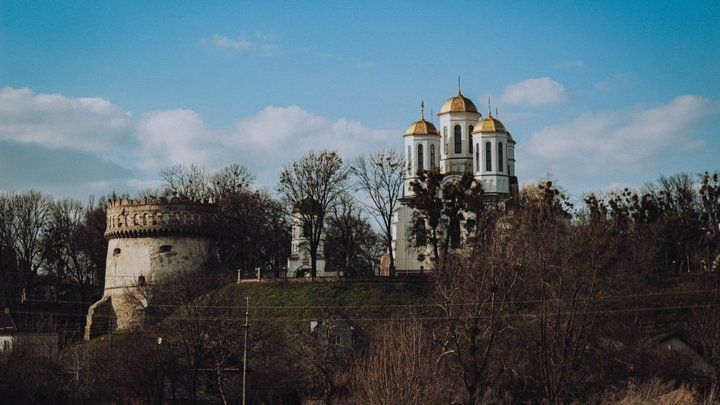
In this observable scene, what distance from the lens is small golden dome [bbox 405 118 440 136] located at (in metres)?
79.9

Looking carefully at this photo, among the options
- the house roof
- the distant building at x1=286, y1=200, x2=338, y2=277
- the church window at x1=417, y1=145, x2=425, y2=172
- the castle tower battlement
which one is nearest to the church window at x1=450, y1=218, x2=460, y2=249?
the distant building at x1=286, y1=200, x2=338, y2=277

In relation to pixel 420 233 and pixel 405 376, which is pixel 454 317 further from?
pixel 420 233

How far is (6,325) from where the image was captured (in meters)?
65.6

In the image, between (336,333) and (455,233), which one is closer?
(336,333)

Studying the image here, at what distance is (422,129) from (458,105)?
286cm

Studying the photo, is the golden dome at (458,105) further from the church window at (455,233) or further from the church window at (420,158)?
the church window at (455,233)

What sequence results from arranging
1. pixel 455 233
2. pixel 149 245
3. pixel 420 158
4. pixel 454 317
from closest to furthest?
pixel 454 317 → pixel 455 233 → pixel 149 245 → pixel 420 158

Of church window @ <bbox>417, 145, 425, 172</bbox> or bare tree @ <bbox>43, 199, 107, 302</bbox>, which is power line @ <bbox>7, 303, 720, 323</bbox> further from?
church window @ <bbox>417, 145, 425, 172</bbox>

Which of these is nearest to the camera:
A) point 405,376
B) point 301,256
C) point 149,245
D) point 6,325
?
point 405,376

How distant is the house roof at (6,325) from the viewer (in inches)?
2537

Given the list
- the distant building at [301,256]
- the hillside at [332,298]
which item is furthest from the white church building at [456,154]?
the hillside at [332,298]

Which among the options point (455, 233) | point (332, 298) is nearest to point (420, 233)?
point (455, 233)

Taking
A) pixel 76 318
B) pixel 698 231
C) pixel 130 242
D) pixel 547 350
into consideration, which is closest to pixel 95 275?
pixel 76 318

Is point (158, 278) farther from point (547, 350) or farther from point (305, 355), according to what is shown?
point (547, 350)
